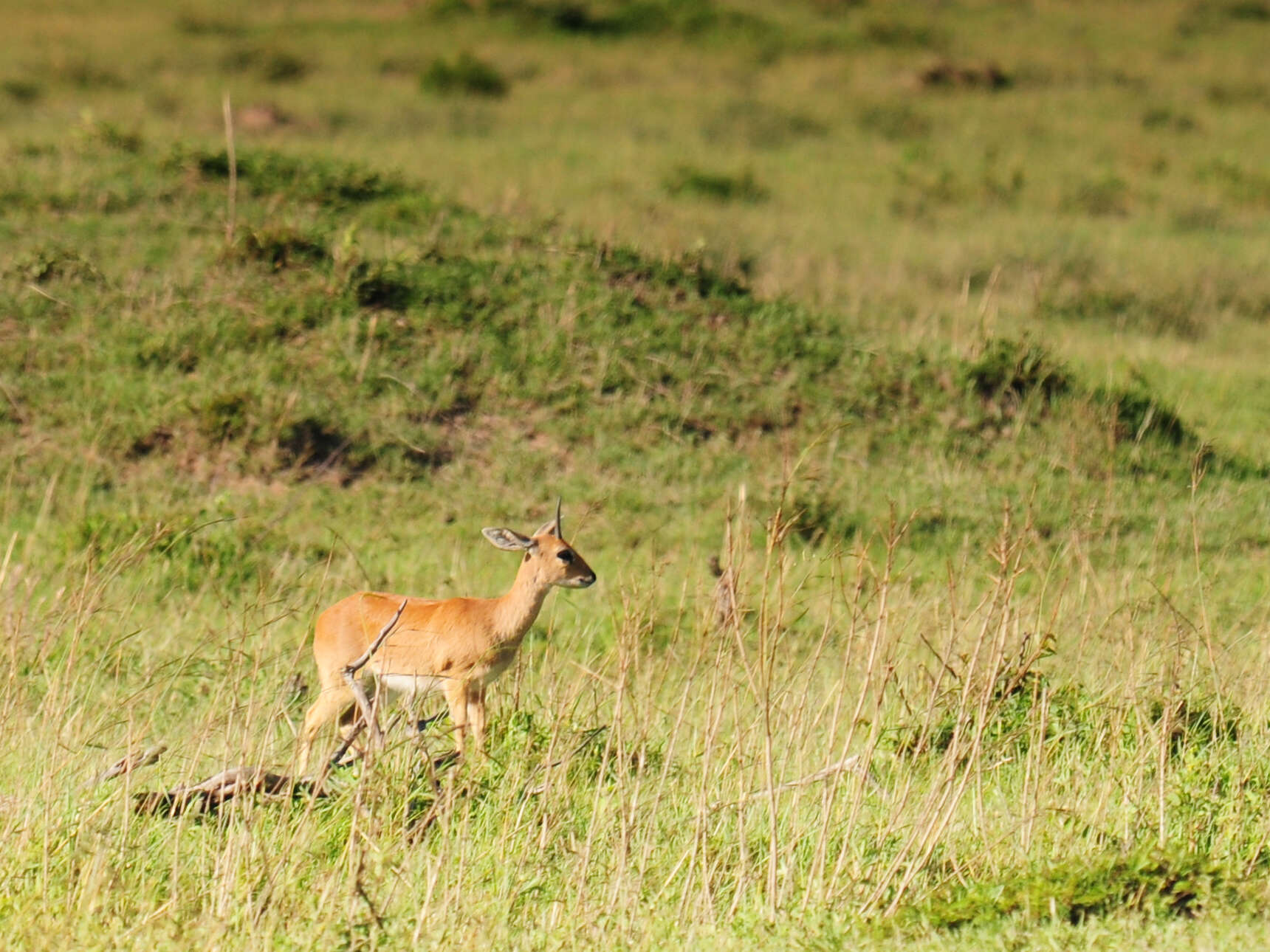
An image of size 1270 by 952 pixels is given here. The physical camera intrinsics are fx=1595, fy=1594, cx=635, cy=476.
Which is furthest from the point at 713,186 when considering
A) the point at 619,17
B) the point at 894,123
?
the point at 619,17

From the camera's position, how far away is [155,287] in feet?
34.7

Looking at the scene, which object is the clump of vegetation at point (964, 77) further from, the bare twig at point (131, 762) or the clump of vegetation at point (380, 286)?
the bare twig at point (131, 762)

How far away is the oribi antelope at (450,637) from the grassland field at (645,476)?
0.53ft

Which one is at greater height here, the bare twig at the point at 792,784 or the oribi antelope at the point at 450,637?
the bare twig at the point at 792,784

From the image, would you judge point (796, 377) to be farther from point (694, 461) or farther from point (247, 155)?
point (247, 155)

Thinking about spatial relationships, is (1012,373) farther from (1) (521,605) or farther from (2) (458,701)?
(2) (458,701)

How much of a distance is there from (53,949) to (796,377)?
7.51 metres

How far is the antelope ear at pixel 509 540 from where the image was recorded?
485 centimetres

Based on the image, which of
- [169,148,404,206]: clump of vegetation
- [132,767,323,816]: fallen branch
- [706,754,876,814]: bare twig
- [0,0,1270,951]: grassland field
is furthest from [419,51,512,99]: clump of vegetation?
[706,754,876,814]: bare twig

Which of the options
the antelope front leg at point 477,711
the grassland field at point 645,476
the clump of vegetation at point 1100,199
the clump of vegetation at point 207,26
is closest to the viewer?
the grassland field at point 645,476

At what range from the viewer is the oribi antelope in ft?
16.2

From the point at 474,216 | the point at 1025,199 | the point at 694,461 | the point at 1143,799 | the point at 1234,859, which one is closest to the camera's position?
the point at 1234,859

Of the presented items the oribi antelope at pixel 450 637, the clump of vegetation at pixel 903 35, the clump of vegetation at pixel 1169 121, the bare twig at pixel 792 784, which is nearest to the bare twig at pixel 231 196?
the oribi antelope at pixel 450 637

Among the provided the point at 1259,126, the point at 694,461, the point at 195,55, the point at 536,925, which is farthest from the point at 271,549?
the point at 1259,126
